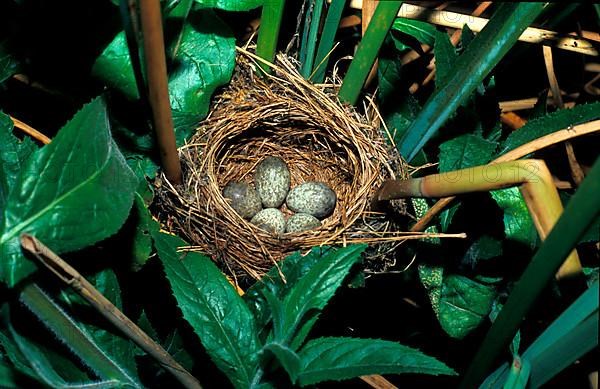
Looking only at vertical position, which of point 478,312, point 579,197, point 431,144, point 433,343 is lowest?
point 433,343

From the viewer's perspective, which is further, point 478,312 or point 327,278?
point 478,312

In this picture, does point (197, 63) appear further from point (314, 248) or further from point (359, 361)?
point (359, 361)

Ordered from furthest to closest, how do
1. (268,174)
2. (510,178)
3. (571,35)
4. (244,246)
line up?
1. (268,174)
2. (571,35)
3. (244,246)
4. (510,178)

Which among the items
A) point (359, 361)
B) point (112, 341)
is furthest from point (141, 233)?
point (359, 361)

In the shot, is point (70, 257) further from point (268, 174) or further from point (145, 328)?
point (268, 174)

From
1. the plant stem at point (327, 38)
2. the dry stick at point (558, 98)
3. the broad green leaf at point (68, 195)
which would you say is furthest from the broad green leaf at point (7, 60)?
the dry stick at point (558, 98)

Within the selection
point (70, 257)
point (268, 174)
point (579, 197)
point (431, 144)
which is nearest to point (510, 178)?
point (579, 197)
